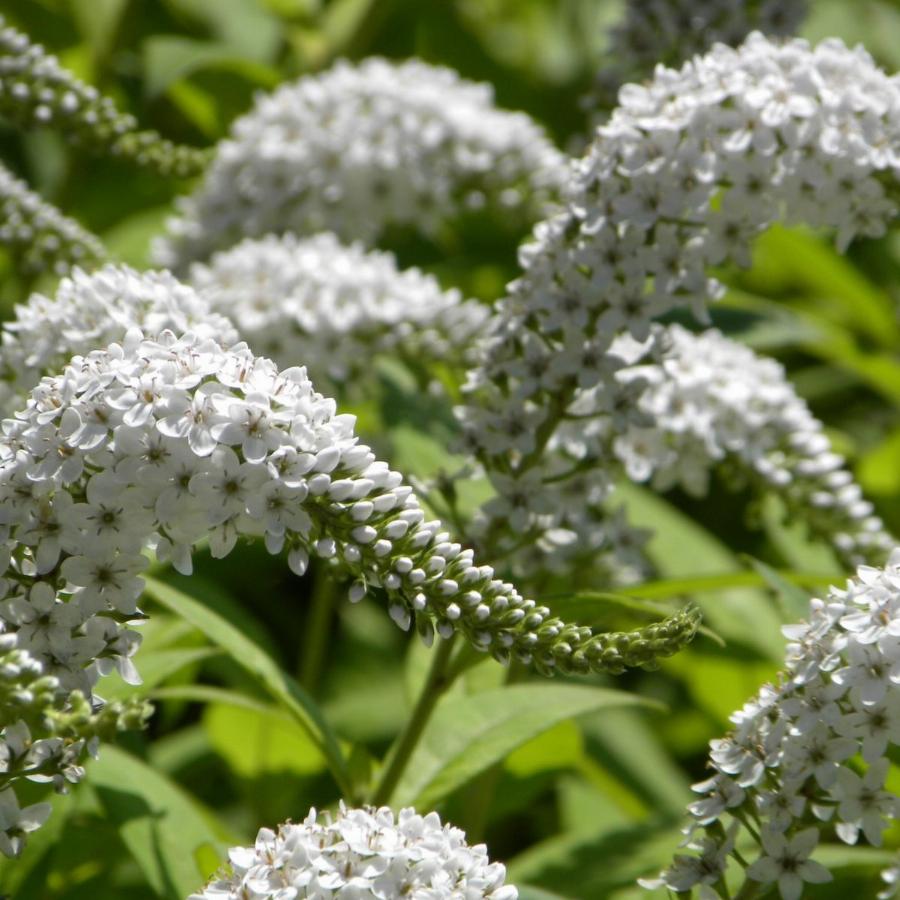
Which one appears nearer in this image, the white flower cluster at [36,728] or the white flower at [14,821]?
the white flower cluster at [36,728]

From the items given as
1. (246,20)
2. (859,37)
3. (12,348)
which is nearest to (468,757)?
(12,348)

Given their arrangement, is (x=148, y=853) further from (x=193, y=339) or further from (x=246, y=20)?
(x=246, y=20)

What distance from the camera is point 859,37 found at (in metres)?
5.62

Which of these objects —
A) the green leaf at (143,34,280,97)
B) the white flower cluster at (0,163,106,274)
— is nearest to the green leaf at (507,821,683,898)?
the white flower cluster at (0,163,106,274)

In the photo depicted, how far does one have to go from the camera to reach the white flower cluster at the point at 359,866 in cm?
200

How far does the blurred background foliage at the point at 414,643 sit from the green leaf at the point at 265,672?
0.03 feet

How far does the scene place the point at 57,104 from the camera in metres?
3.16

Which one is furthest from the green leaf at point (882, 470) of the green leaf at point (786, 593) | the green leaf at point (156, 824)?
the green leaf at point (156, 824)

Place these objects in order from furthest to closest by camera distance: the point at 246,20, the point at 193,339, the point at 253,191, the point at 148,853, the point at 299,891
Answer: the point at 246,20
the point at 253,191
the point at 148,853
the point at 193,339
the point at 299,891

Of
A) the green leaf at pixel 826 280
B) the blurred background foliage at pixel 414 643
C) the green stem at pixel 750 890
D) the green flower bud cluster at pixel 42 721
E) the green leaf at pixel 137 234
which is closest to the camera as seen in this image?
the green flower bud cluster at pixel 42 721

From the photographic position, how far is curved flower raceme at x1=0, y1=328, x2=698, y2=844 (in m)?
2.14

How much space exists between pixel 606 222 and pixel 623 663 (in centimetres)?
119

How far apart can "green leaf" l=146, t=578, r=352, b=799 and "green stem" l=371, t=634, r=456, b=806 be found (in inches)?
3.0

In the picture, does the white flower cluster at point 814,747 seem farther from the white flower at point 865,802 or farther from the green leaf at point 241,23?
the green leaf at point 241,23
